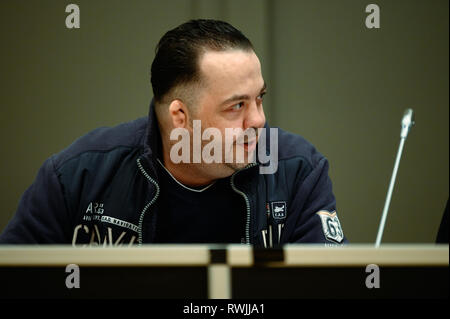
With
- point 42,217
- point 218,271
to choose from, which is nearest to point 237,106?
point 42,217

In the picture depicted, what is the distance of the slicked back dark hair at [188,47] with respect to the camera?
47.9 inches

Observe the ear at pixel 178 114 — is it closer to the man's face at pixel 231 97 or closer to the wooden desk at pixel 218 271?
the man's face at pixel 231 97

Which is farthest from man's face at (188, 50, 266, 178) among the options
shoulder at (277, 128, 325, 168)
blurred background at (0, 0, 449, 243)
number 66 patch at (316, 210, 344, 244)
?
blurred background at (0, 0, 449, 243)

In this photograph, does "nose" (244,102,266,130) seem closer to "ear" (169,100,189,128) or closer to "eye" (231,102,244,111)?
"eye" (231,102,244,111)

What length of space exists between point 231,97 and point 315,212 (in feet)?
1.16

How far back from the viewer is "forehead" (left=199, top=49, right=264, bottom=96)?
1.17 m

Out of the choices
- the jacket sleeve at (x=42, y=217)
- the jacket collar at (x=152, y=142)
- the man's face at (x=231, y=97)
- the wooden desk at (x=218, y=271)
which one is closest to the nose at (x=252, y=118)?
the man's face at (x=231, y=97)

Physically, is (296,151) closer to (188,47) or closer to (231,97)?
(231,97)

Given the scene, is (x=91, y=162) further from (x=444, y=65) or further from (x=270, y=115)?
(x=444, y=65)

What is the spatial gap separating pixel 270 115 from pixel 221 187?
112 centimetres

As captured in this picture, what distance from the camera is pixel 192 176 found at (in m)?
1.27

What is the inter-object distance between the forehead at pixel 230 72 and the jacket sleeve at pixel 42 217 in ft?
1.49
